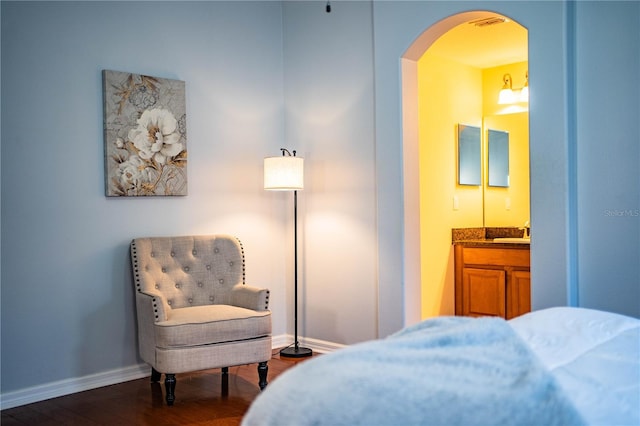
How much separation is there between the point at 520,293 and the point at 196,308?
2612 mm

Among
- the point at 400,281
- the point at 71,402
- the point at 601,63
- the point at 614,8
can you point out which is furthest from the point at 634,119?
the point at 71,402

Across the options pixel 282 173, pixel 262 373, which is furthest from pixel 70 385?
pixel 282 173

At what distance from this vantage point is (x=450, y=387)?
1.13 metres

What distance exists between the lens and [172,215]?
14.1ft

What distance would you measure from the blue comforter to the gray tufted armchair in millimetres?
2370

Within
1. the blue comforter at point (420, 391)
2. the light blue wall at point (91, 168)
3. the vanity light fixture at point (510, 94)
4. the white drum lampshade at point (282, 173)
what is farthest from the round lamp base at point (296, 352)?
the blue comforter at point (420, 391)

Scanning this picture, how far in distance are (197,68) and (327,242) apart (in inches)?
62.8

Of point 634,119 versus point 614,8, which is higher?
point 614,8

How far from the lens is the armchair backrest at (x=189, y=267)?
395cm

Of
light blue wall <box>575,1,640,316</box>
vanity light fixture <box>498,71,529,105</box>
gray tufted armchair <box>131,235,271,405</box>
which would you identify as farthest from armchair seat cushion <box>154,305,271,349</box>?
vanity light fixture <box>498,71,529,105</box>

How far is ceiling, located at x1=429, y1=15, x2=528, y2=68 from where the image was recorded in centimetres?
457

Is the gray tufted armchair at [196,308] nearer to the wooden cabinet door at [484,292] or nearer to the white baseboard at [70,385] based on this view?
the white baseboard at [70,385]

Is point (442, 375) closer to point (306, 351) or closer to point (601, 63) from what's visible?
point (601, 63)

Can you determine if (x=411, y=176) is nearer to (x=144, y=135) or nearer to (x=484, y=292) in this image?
(x=484, y=292)
